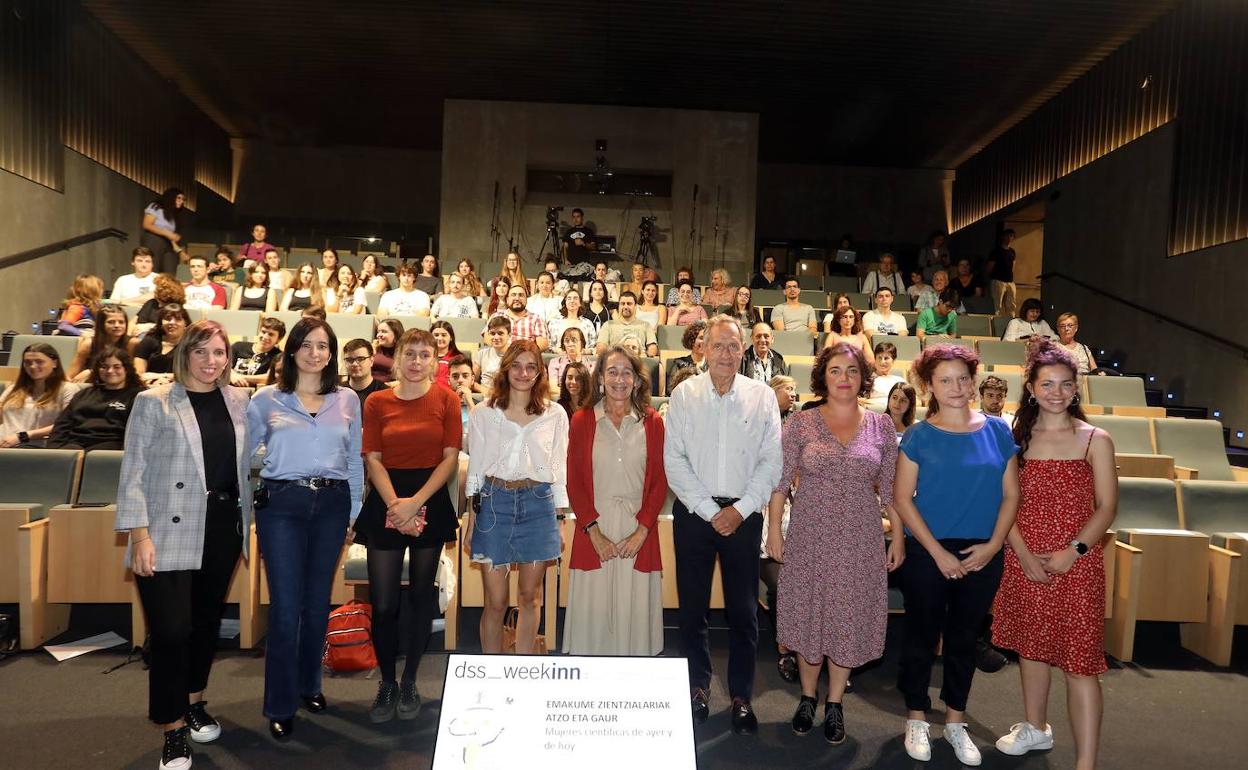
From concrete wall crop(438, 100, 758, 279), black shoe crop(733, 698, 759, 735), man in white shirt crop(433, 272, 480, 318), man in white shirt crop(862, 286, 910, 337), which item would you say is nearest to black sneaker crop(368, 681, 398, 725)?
black shoe crop(733, 698, 759, 735)

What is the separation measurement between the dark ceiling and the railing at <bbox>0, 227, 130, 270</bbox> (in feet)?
7.92

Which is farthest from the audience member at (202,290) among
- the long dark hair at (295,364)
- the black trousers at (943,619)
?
the black trousers at (943,619)

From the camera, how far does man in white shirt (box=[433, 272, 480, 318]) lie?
24.8 feet

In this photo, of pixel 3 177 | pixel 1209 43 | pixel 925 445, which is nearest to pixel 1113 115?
pixel 1209 43

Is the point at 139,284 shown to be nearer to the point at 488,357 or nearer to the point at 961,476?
the point at 488,357

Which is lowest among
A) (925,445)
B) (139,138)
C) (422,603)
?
(422,603)

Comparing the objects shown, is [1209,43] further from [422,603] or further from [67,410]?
[67,410]

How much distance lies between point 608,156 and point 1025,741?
10.1m

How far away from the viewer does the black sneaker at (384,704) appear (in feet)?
9.62

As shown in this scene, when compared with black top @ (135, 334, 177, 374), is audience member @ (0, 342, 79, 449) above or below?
below

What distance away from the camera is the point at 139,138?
11.0 metres

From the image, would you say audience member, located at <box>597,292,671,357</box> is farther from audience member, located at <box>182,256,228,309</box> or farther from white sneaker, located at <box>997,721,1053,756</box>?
white sneaker, located at <box>997,721,1053,756</box>

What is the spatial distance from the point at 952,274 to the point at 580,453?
9519 mm

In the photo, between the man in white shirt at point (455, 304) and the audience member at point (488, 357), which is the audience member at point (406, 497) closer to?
the audience member at point (488, 357)
